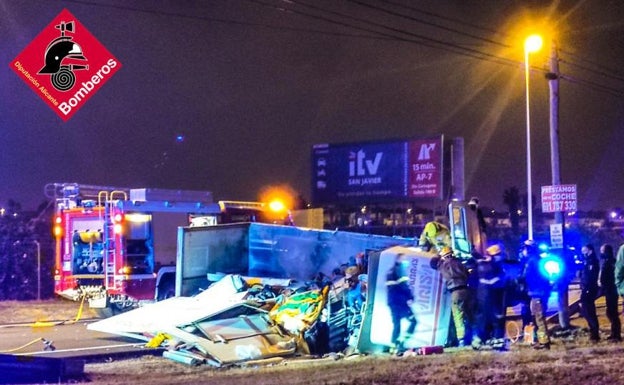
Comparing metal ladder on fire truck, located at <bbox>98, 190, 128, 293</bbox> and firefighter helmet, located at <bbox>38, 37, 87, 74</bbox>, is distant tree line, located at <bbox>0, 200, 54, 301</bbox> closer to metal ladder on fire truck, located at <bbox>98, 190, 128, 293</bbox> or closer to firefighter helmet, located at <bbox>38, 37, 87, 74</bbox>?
metal ladder on fire truck, located at <bbox>98, 190, 128, 293</bbox>

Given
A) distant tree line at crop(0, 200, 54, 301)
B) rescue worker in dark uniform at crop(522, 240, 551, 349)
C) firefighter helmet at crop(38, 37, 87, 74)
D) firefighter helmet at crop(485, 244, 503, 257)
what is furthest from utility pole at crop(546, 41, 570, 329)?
distant tree line at crop(0, 200, 54, 301)

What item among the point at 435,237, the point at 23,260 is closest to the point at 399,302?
the point at 435,237

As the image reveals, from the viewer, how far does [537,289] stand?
11914 millimetres

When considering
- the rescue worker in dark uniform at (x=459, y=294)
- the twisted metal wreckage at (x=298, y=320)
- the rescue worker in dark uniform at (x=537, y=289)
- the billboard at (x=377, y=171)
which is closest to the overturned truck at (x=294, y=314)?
the twisted metal wreckage at (x=298, y=320)

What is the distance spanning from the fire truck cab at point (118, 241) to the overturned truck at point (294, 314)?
4.66 ft

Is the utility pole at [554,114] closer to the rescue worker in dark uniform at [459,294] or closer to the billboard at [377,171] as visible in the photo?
the rescue worker in dark uniform at [459,294]

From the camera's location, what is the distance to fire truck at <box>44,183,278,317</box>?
617 inches

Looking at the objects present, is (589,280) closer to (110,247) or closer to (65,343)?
(65,343)

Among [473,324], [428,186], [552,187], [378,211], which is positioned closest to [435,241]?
[473,324]

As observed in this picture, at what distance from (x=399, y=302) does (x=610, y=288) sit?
3.27m

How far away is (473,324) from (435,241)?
1.52m

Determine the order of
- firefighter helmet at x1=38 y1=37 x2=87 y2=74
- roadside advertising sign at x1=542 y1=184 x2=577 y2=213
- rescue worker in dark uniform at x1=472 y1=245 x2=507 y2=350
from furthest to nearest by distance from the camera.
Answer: roadside advertising sign at x1=542 y1=184 x2=577 y2=213 → firefighter helmet at x1=38 y1=37 x2=87 y2=74 → rescue worker in dark uniform at x1=472 y1=245 x2=507 y2=350

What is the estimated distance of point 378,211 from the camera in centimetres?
4372

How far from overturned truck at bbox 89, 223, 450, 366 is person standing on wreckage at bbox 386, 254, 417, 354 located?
0.22 feet
